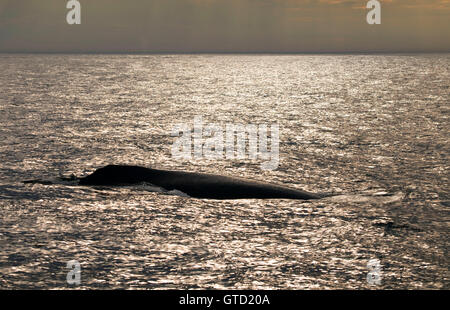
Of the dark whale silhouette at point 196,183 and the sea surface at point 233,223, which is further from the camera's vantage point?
the dark whale silhouette at point 196,183

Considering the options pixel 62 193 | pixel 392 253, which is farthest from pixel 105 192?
pixel 392 253

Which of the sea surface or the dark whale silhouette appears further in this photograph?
the dark whale silhouette

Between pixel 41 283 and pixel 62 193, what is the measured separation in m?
7.00

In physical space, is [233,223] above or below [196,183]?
below

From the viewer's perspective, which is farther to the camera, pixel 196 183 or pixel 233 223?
pixel 196 183

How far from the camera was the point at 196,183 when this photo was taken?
16578 mm

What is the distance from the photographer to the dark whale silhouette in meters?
15.8

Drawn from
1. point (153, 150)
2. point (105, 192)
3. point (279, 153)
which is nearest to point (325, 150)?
point (279, 153)

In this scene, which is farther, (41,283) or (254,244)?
(254,244)

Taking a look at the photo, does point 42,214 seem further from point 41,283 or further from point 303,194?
point 303,194

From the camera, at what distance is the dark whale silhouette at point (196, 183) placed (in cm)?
1576
